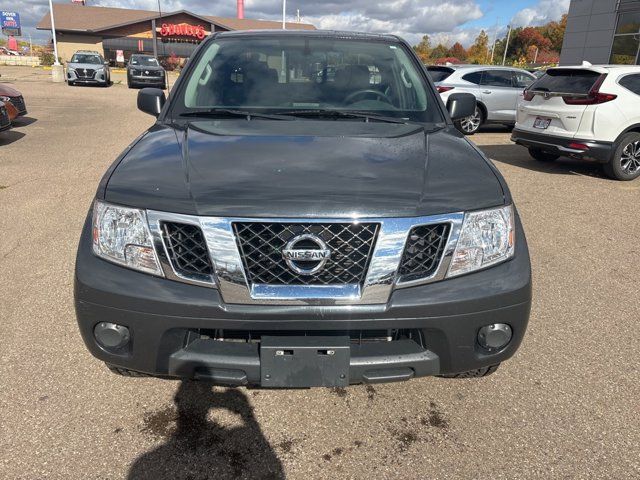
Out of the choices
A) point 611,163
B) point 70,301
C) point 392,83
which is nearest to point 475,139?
point 611,163

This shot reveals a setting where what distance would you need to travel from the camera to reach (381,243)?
1.92 meters

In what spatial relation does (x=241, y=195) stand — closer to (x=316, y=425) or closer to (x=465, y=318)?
(x=465, y=318)

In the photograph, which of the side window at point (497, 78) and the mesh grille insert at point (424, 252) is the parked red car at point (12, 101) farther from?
the mesh grille insert at point (424, 252)

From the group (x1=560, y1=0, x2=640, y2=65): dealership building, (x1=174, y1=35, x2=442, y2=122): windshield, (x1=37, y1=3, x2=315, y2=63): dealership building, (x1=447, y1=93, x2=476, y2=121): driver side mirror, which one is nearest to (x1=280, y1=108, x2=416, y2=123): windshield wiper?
(x1=174, y1=35, x2=442, y2=122): windshield

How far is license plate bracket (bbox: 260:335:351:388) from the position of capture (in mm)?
1928

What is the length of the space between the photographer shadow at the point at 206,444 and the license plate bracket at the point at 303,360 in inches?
17.0

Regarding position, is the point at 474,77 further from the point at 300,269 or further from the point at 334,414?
the point at 300,269

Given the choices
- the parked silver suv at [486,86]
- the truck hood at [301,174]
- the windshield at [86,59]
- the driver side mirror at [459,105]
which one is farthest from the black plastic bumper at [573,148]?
the windshield at [86,59]

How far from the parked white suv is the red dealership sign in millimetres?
43587

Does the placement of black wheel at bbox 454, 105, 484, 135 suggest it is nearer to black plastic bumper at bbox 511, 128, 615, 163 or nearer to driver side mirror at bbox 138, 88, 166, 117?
black plastic bumper at bbox 511, 128, 615, 163

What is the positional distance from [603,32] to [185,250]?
2550cm

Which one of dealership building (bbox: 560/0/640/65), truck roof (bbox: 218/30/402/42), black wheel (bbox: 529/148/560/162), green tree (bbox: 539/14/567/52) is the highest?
green tree (bbox: 539/14/567/52)

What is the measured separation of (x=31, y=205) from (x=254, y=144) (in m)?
4.38

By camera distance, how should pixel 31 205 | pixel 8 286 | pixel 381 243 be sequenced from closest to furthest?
pixel 381 243, pixel 8 286, pixel 31 205
